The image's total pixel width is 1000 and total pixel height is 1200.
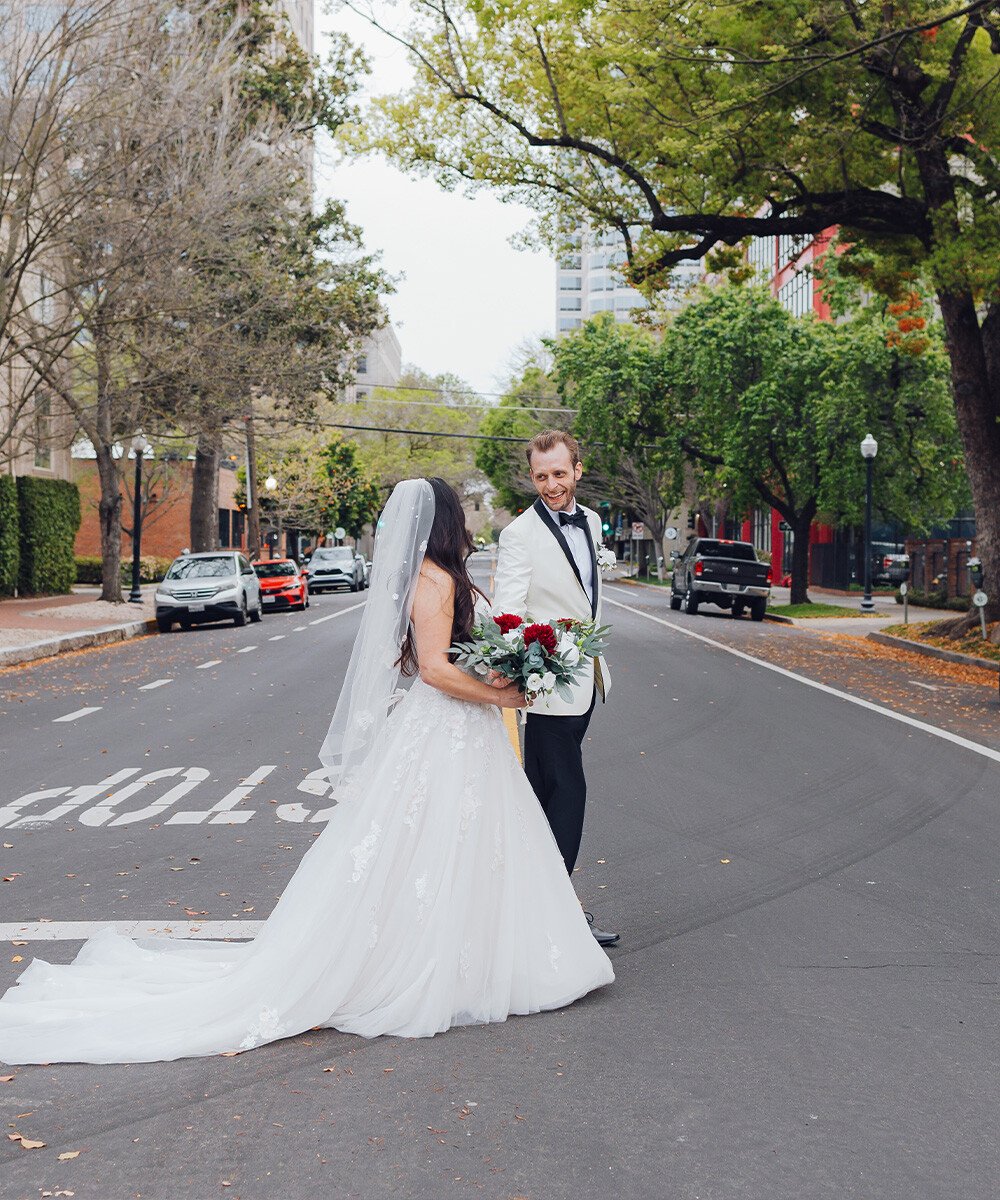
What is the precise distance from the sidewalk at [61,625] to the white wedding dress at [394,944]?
1684cm

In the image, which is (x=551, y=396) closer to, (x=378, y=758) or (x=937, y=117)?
(x=937, y=117)

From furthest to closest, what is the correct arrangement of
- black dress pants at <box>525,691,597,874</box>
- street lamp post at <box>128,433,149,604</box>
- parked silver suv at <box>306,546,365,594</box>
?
parked silver suv at <box>306,546,365,594</box>
street lamp post at <box>128,433,149,604</box>
black dress pants at <box>525,691,597,874</box>

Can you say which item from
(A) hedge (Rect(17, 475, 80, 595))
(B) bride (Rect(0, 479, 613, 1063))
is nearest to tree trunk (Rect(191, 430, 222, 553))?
(A) hedge (Rect(17, 475, 80, 595))

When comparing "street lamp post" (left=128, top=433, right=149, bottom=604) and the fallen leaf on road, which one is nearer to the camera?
the fallen leaf on road

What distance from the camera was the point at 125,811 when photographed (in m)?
9.23

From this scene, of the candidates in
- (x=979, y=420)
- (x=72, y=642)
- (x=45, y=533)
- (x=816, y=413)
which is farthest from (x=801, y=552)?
(x=72, y=642)

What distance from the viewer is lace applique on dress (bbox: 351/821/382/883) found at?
16.5ft

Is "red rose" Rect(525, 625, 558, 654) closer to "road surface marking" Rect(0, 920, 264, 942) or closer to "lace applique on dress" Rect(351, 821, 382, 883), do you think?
"lace applique on dress" Rect(351, 821, 382, 883)

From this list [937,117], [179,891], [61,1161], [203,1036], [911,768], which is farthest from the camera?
[937,117]

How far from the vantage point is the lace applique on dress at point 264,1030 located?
473cm

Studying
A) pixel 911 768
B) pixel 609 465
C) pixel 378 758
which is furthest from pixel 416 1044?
pixel 609 465

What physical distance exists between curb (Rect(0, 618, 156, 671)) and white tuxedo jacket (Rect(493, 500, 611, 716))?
1659 cm

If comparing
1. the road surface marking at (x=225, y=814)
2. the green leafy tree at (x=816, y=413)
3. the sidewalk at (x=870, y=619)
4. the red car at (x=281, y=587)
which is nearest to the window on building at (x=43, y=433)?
the red car at (x=281, y=587)

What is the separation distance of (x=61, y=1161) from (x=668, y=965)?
2670mm
